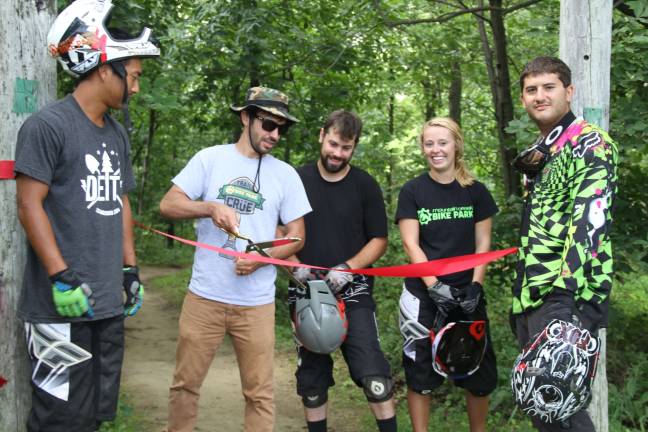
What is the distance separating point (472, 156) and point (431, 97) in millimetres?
5028

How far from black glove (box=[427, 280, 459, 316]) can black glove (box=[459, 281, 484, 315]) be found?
0.17 feet

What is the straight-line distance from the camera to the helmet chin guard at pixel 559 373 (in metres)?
3.20

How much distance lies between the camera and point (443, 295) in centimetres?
448

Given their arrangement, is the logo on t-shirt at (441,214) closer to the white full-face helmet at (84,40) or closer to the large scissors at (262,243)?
the large scissors at (262,243)

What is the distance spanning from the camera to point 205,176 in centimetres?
442

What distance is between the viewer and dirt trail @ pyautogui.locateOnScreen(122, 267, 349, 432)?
242 inches

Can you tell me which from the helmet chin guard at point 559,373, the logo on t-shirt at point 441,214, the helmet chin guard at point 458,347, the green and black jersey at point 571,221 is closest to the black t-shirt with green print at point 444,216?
the logo on t-shirt at point 441,214

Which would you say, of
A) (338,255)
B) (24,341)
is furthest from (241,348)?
(24,341)

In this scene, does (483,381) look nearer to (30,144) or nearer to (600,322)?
(600,322)

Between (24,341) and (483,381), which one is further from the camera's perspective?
(483,381)

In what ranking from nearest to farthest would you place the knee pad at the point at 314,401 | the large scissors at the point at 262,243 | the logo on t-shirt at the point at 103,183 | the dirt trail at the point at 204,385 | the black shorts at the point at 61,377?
the black shorts at the point at 61,377 → the logo on t-shirt at the point at 103,183 → the large scissors at the point at 262,243 → the knee pad at the point at 314,401 → the dirt trail at the point at 204,385

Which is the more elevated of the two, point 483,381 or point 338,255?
point 338,255

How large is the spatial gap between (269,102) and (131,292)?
149cm

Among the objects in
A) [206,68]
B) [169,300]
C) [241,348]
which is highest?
[206,68]
